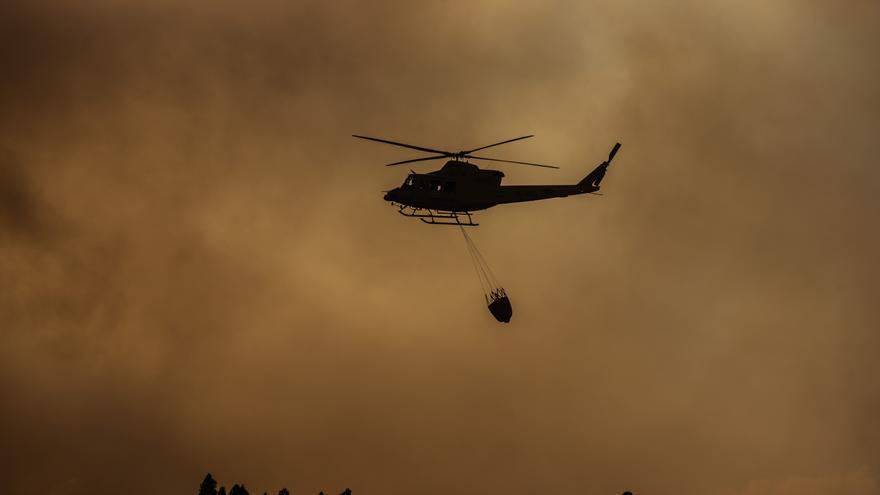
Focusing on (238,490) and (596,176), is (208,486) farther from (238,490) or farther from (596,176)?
(596,176)

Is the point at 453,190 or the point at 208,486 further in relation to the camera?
the point at 208,486

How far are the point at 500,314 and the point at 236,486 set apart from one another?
66.9m

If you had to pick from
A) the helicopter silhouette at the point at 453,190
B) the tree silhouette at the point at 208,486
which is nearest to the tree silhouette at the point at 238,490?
the tree silhouette at the point at 208,486

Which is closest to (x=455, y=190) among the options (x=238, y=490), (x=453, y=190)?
(x=453, y=190)

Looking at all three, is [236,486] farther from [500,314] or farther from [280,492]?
[500,314]

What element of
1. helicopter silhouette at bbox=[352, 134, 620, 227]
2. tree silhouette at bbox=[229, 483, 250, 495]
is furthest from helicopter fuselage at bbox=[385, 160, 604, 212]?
tree silhouette at bbox=[229, 483, 250, 495]

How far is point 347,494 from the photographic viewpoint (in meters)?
136

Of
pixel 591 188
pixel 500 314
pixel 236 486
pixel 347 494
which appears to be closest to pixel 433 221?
pixel 500 314

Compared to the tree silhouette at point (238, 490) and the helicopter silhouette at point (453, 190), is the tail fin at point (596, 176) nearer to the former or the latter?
the helicopter silhouette at point (453, 190)

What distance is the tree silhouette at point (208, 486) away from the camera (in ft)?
473

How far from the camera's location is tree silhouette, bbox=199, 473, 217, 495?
144 m

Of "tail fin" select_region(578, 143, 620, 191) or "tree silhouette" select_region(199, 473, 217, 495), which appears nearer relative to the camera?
"tail fin" select_region(578, 143, 620, 191)

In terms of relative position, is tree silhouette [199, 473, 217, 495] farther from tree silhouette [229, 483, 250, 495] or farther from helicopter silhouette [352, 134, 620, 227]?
helicopter silhouette [352, 134, 620, 227]

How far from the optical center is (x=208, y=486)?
145 metres
